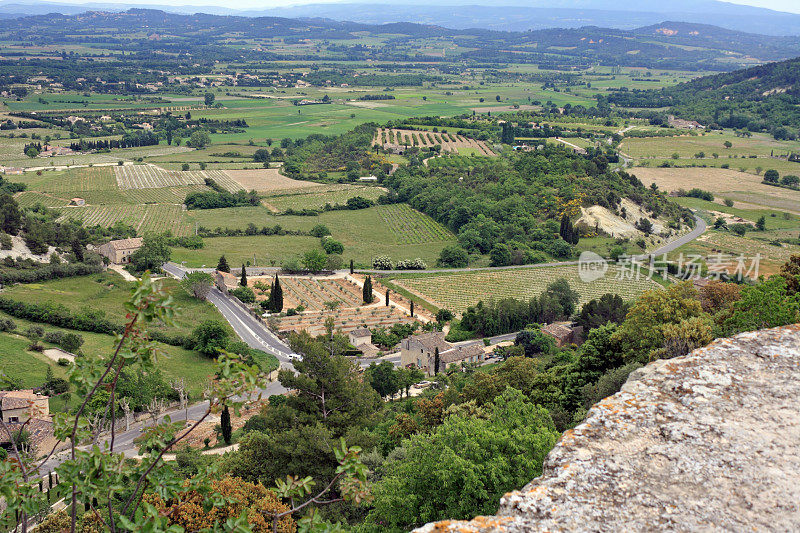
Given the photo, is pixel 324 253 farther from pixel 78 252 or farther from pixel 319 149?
A: pixel 319 149

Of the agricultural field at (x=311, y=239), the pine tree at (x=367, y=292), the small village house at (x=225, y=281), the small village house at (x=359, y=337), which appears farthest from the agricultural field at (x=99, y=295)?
the pine tree at (x=367, y=292)

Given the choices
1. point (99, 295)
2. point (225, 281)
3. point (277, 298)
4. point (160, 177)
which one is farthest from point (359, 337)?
point (160, 177)

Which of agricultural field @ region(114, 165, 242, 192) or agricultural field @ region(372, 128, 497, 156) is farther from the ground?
agricultural field @ region(372, 128, 497, 156)

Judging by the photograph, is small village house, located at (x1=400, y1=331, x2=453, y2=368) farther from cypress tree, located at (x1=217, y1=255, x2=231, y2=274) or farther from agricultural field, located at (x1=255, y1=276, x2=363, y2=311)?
cypress tree, located at (x1=217, y1=255, x2=231, y2=274)

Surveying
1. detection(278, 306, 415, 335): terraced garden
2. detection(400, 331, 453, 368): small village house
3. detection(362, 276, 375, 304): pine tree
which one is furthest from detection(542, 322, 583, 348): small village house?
detection(362, 276, 375, 304): pine tree

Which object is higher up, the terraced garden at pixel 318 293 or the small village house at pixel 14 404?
the small village house at pixel 14 404

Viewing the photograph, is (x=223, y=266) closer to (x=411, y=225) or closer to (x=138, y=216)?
(x=138, y=216)

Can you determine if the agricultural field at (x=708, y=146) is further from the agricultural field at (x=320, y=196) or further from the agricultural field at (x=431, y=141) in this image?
the agricultural field at (x=320, y=196)
